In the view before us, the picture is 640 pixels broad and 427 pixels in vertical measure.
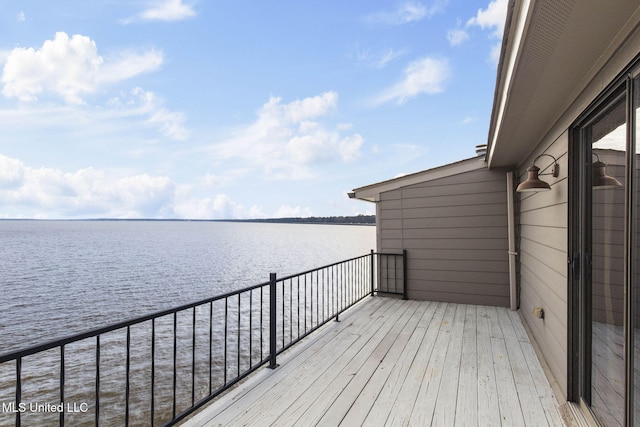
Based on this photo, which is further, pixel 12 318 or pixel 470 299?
pixel 12 318

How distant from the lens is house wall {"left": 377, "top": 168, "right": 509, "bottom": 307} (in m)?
4.31

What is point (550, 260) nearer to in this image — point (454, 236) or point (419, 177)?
point (454, 236)

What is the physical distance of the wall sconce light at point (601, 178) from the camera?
1451 mm

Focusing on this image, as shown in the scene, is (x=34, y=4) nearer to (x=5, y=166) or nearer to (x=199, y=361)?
(x=199, y=361)

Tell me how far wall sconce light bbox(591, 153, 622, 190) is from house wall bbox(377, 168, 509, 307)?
2.83 metres

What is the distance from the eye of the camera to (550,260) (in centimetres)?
244

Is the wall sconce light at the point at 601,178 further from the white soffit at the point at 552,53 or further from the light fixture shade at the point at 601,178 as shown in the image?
the white soffit at the point at 552,53

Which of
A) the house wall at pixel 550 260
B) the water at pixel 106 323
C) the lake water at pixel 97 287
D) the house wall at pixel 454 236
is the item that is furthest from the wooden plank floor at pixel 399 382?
the lake water at pixel 97 287

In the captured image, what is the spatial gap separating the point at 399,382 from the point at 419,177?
10.6ft

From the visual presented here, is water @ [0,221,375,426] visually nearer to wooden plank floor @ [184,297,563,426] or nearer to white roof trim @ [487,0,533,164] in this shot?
wooden plank floor @ [184,297,563,426]

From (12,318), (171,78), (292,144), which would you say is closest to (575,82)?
(12,318)

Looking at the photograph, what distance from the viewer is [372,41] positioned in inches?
309

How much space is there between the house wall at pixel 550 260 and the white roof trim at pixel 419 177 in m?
0.86

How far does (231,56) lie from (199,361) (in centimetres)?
926
